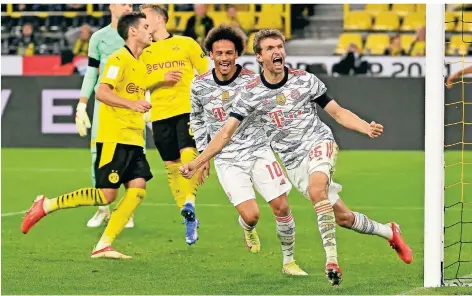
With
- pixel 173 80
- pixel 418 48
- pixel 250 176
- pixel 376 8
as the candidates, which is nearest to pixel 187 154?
pixel 173 80

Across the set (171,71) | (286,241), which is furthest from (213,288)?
(171,71)

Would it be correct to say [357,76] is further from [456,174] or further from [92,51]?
[92,51]

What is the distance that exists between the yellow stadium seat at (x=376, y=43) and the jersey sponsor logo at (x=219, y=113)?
14007 mm

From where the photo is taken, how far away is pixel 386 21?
23.5m

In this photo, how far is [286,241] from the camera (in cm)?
856

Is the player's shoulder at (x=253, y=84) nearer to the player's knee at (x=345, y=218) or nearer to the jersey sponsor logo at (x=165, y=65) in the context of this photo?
the player's knee at (x=345, y=218)

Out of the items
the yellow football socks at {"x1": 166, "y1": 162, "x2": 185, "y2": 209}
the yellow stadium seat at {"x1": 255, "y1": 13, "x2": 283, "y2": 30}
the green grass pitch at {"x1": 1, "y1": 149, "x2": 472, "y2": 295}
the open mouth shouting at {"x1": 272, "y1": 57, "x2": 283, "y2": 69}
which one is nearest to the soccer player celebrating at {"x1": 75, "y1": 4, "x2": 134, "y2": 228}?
the yellow football socks at {"x1": 166, "y1": 162, "x2": 185, "y2": 209}

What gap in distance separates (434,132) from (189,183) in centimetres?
319

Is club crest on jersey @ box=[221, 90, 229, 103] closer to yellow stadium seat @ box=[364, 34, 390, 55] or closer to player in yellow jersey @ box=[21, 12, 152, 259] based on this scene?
player in yellow jersey @ box=[21, 12, 152, 259]

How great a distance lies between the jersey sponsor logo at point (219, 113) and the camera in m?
8.78

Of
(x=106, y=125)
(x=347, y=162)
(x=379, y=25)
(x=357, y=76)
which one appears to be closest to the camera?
Answer: (x=106, y=125)

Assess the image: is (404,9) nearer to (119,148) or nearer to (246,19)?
(246,19)

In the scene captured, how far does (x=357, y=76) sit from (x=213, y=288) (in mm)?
11109

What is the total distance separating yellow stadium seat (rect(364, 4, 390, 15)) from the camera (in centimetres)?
2386
